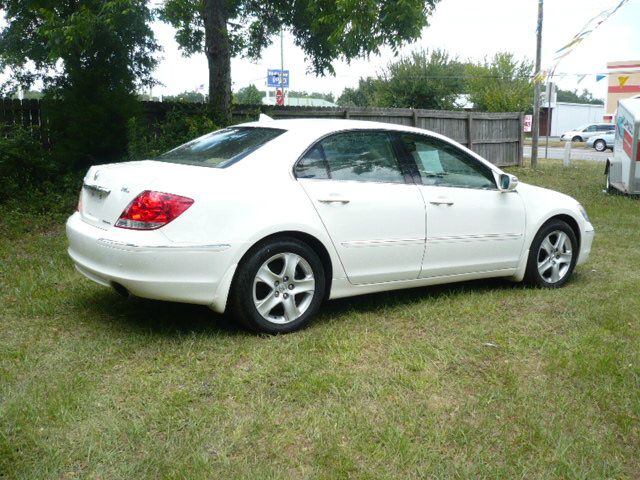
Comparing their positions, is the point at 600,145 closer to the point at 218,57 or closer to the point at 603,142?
the point at 603,142

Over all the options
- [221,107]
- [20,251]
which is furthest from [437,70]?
[20,251]

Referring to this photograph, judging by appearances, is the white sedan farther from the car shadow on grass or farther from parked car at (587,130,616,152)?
parked car at (587,130,616,152)

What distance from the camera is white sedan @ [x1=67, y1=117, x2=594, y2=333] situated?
4.25 metres

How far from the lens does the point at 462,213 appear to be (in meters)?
5.45

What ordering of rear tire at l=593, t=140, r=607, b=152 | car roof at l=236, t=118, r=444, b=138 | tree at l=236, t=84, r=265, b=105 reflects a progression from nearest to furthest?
car roof at l=236, t=118, r=444, b=138
tree at l=236, t=84, r=265, b=105
rear tire at l=593, t=140, r=607, b=152

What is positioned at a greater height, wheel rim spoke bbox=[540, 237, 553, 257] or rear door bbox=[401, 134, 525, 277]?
rear door bbox=[401, 134, 525, 277]

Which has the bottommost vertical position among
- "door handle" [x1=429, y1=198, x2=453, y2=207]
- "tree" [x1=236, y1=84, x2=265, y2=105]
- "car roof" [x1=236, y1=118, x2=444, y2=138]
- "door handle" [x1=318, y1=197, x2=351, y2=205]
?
"door handle" [x1=429, y1=198, x2=453, y2=207]

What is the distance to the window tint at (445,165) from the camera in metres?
5.41

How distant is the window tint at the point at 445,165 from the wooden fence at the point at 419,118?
250 inches

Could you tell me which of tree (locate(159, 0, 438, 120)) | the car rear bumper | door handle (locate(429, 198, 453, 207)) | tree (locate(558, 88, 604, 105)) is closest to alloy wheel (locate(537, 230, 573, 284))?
door handle (locate(429, 198, 453, 207))

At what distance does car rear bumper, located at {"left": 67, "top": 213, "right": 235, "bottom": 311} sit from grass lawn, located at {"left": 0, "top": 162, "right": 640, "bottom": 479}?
36 centimetres

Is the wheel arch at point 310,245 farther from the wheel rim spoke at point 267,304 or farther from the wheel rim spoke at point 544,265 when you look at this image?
the wheel rim spoke at point 544,265

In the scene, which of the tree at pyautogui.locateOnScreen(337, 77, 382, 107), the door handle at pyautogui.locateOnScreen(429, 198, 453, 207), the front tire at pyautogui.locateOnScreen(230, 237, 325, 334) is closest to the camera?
the front tire at pyautogui.locateOnScreen(230, 237, 325, 334)

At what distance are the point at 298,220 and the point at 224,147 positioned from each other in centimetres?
88
